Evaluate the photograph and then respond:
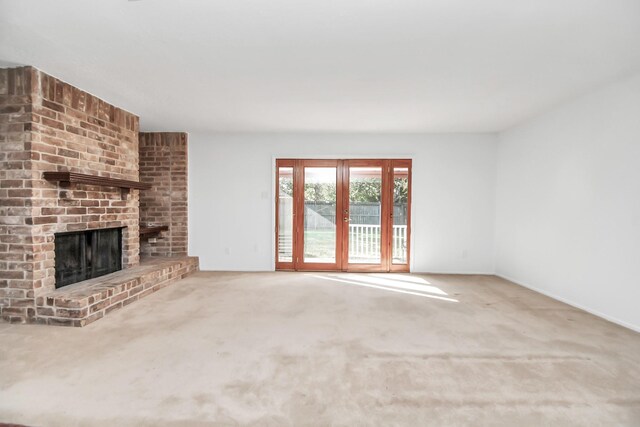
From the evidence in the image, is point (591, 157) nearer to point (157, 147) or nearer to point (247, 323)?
point (247, 323)

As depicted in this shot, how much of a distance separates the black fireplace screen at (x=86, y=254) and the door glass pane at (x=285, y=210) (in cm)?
244

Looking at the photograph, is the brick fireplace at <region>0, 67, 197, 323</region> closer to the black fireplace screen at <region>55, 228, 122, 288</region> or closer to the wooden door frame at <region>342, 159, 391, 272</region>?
the black fireplace screen at <region>55, 228, 122, 288</region>

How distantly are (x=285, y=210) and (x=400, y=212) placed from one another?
2.08 m

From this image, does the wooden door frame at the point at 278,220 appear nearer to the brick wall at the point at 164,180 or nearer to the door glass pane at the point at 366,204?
the door glass pane at the point at 366,204

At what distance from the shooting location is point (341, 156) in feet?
17.6

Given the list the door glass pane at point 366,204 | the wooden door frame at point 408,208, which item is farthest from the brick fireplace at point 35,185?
the wooden door frame at point 408,208

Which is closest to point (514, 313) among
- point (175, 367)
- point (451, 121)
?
point (451, 121)

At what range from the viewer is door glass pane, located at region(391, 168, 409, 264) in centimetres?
541

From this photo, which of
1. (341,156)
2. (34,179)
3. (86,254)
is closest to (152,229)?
(86,254)

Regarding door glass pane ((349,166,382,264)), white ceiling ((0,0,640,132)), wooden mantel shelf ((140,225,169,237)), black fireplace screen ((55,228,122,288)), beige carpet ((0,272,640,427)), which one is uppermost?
white ceiling ((0,0,640,132))

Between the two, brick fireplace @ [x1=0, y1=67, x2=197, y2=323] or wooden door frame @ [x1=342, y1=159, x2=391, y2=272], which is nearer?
brick fireplace @ [x1=0, y1=67, x2=197, y2=323]

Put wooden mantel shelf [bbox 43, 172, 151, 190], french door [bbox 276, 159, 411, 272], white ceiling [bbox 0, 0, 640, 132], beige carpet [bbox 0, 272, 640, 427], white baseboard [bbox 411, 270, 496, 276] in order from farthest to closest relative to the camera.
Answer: french door [bbox 276, 159, 411, 272] < white baseboard [bbox 411, 270, 496, 276] < wooden mantel shelf [bbox 43, 172, 151, 190] < white ceiling [bbox 0, 0, 640, 132] < beige carpet [bbox 0, 272, 640, 427]

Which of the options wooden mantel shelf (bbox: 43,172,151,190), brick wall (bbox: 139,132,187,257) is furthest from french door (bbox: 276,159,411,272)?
wooden mantel shelf (bbox: 43,172,151,190)

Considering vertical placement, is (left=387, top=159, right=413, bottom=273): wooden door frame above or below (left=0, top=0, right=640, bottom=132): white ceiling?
below
